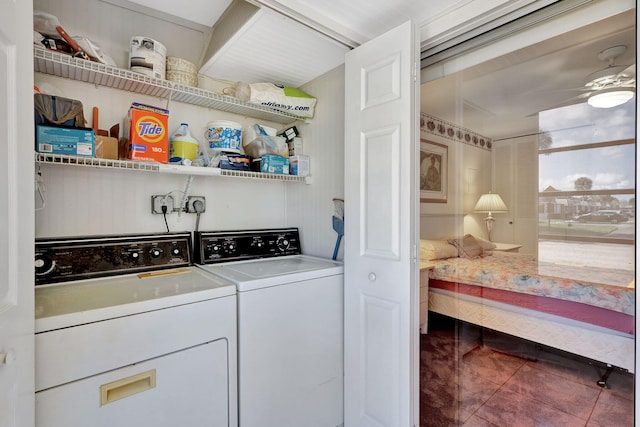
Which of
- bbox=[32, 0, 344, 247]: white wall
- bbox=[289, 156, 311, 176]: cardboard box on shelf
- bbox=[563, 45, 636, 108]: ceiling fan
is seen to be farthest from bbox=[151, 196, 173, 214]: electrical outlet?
bbox=[563, 45, 636, 108]: ceiling fan

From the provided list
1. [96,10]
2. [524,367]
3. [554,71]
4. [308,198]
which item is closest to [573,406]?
[524,367]

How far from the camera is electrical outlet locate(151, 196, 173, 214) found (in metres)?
1.80

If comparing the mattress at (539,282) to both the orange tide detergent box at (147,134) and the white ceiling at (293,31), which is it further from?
the orange tide detergent box at (147,134)

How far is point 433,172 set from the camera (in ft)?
5.19

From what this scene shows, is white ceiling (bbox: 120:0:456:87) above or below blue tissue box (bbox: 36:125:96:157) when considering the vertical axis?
above

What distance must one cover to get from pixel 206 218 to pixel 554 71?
6.31 feet

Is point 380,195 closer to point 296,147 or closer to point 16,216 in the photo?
point 296,147

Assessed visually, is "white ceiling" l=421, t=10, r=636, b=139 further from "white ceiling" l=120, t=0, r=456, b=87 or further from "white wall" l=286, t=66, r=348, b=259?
"white wall" l=286, t=66, r=348, b=259

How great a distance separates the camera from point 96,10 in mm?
1628

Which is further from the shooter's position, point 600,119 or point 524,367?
point 524,367

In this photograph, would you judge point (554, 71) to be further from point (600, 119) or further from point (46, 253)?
point (46, 253)

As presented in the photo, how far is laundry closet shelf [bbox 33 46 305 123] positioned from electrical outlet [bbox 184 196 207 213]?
0.59m

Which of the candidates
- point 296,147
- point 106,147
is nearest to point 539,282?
point 296,147

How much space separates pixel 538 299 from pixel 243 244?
158 cm
